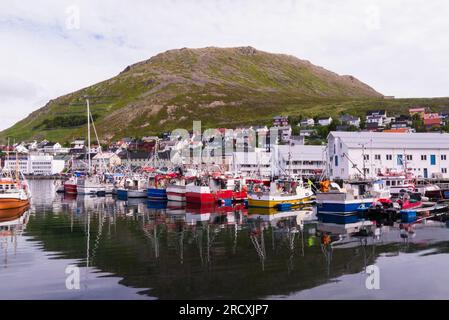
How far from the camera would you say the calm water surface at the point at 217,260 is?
18.2 metres

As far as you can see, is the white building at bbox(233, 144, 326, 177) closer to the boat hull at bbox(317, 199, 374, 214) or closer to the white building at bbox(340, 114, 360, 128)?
the boat hull at bbox(317, 199, 374, 214)

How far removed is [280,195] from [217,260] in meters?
29.1

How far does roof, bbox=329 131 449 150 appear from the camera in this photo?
81188 mm

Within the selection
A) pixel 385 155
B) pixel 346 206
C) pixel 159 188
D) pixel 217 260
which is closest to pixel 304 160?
pixel 385 155

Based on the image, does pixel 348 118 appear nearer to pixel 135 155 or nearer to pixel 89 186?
pixel 135 155

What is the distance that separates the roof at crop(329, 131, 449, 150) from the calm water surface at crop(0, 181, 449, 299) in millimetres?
44253

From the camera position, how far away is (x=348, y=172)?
79.9 metres

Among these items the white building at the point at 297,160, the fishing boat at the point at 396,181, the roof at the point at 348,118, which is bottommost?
the fishing boat at the point at 396,181

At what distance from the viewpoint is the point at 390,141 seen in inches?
3282

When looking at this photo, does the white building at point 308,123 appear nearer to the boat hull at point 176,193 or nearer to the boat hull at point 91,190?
the boat hull at point 91,190

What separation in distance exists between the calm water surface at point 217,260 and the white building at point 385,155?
139ft

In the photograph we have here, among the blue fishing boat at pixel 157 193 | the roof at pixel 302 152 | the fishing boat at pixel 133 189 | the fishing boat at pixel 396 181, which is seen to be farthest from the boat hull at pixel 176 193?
the roof at pixel 302 152

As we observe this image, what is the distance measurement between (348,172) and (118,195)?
39.6m

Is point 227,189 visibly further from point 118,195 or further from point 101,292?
point 101,292
